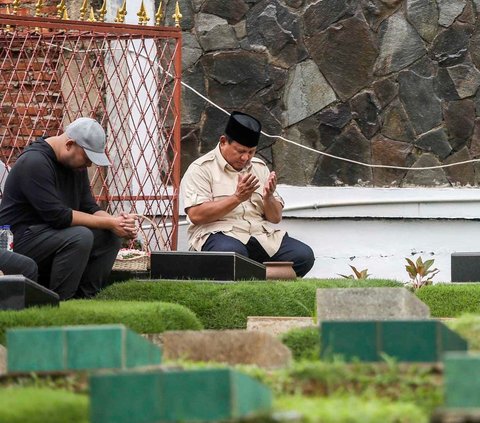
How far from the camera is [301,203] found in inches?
444

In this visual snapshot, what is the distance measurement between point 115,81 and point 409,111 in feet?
7.36

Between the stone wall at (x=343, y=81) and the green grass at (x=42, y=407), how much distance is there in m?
7.03

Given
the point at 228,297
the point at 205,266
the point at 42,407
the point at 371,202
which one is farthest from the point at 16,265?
the point at 371,202

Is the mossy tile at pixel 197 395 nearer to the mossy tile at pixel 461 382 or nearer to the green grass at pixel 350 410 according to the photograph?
the green grass at pixel 350 410

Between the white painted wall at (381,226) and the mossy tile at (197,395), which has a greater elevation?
the white painted wall at (381,226)

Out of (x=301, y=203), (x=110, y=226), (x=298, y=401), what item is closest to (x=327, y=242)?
(x=301, y=203)

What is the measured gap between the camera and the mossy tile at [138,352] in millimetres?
4871

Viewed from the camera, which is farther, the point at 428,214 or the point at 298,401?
the point at 428,214

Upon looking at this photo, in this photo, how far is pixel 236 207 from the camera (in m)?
9.80

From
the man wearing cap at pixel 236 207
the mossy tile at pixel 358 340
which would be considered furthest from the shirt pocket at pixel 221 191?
the mossy tile at pixel 358 340

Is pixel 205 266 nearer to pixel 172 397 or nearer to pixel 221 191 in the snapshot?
pixel 221 191

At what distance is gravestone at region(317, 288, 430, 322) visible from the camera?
601cm

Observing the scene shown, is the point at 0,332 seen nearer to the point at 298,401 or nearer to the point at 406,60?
the point at 298,401

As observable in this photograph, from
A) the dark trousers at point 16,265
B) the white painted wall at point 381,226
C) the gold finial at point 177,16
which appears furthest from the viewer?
the white painted wall at point 381,226
